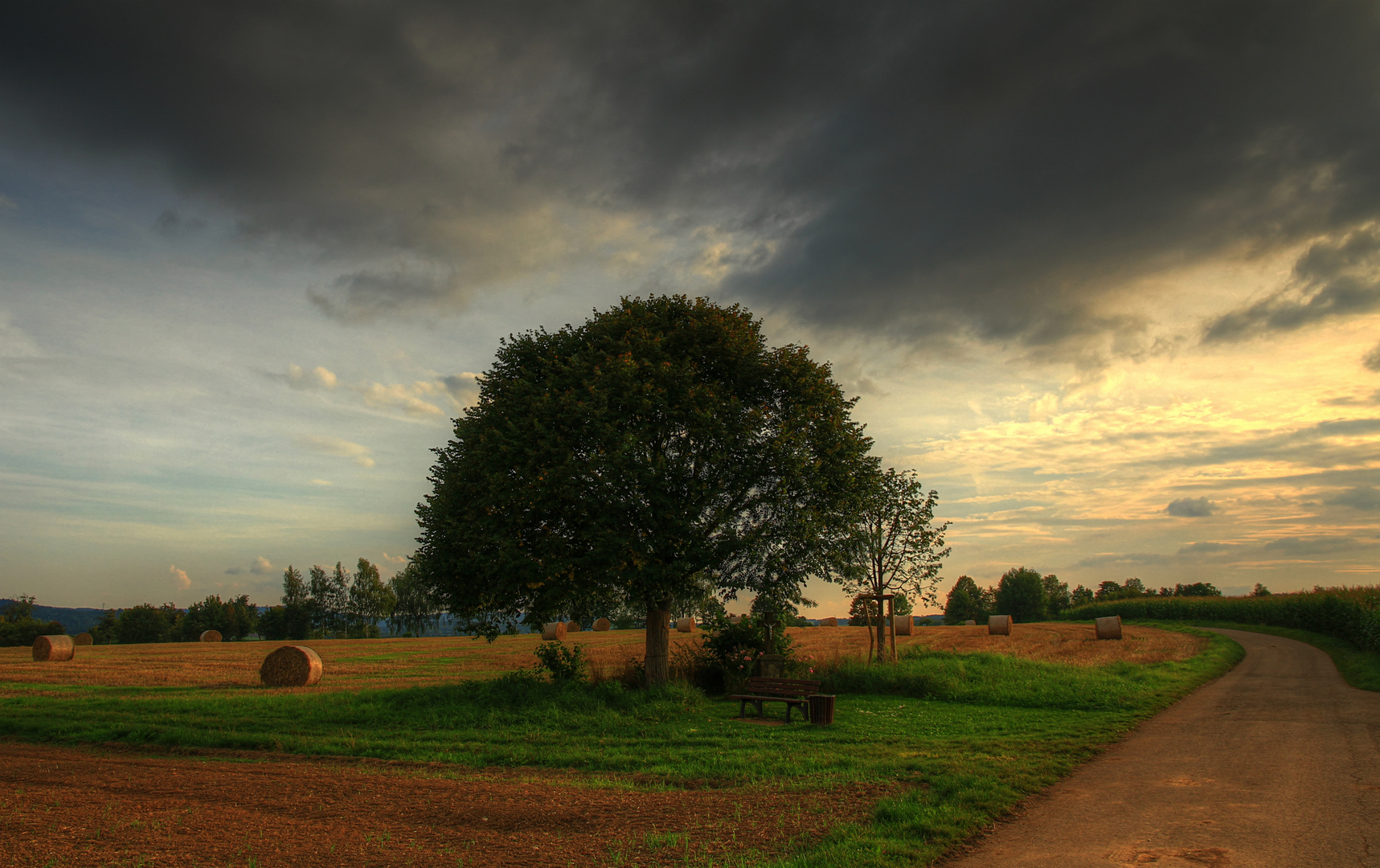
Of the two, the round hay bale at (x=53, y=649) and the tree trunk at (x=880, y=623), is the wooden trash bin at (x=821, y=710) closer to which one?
the tree trunk at (x=880, y=623)

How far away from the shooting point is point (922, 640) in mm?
47156

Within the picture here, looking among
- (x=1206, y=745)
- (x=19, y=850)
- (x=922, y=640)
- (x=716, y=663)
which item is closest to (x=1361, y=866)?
(x=1206, y=745)

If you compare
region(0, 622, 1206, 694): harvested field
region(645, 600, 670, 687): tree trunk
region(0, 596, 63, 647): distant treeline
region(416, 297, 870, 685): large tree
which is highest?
region(416, 297, 870, 685): large tree

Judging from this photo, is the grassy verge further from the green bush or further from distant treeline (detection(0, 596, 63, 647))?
distant treeline (detection(0, 596, 63, 647))

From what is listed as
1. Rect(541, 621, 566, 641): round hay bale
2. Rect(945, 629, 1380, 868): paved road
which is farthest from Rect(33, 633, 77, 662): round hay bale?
Rect(945, 629, 1380, 868): paved road

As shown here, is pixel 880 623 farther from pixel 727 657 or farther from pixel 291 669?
pixel 291 669

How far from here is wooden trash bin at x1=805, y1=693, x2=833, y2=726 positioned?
16781mm

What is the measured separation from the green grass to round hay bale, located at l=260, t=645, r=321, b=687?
13.5ft

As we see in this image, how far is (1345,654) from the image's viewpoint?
33.9 metres

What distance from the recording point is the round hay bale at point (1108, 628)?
45156 mm

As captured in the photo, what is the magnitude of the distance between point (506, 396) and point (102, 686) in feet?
59.1

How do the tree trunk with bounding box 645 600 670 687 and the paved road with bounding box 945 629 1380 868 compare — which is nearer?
the paved road with bounding box 945 629 1380 868

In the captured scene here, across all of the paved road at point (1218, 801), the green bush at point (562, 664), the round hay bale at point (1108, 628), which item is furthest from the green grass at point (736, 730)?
the round hay bale at point (1108, 628)

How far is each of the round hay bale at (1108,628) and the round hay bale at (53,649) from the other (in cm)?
5930
